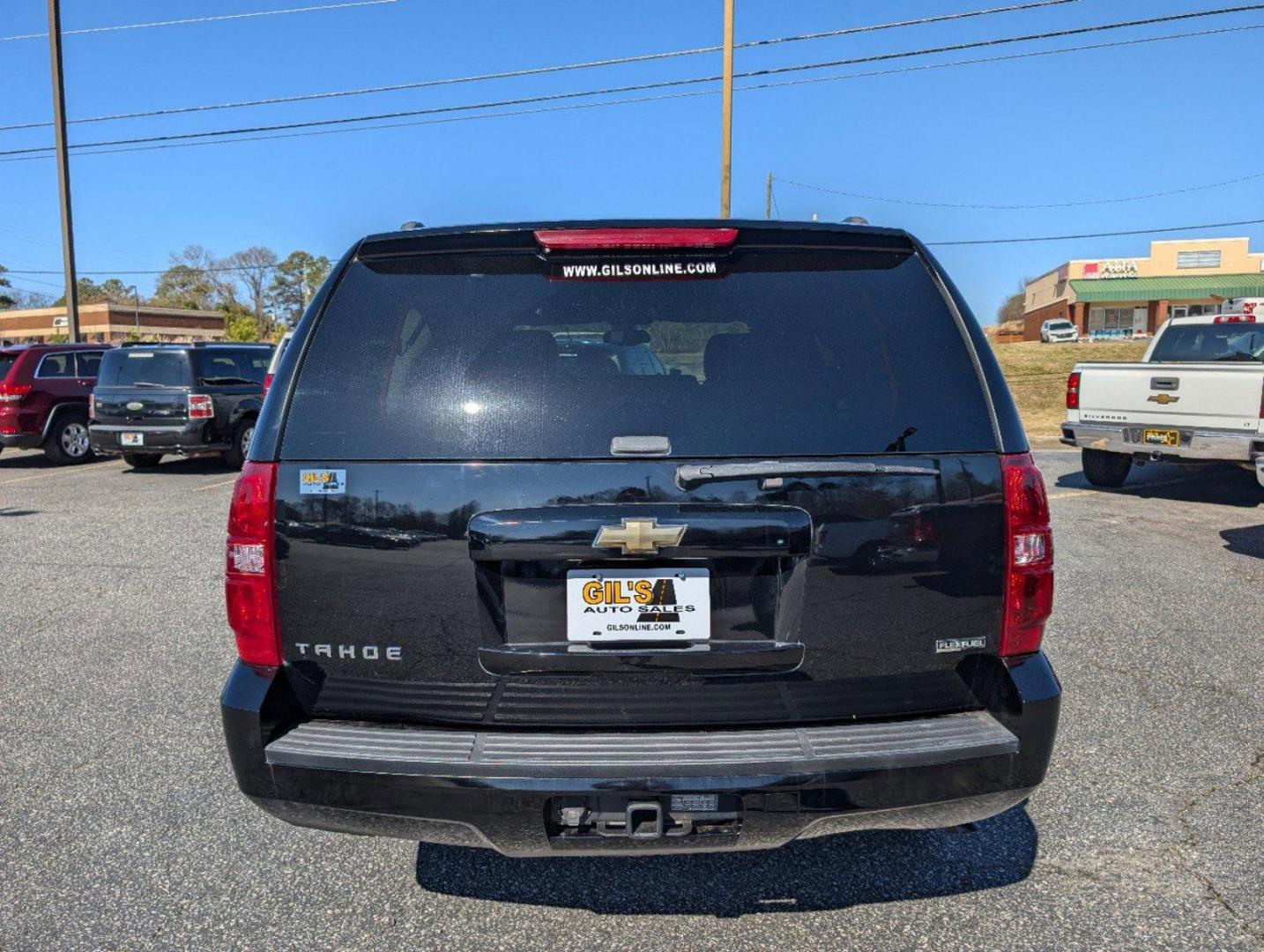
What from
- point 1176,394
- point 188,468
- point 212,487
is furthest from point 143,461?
point 1176,394

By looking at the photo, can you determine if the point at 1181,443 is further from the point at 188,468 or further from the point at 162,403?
the point at 188,468

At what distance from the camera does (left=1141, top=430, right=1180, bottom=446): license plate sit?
32.8 feet

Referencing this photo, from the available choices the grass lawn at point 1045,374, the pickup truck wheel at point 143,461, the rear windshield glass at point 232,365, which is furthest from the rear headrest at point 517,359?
the grass lawn at point 1045,374

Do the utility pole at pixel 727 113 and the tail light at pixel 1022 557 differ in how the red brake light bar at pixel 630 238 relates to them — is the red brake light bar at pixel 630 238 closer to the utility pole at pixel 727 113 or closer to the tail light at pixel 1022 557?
the tail light at pixel 1022 557

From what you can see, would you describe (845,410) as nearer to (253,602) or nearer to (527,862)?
(253,602)

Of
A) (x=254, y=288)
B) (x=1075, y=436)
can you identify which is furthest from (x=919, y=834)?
(x=254, y=288)

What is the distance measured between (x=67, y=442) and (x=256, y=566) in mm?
14561

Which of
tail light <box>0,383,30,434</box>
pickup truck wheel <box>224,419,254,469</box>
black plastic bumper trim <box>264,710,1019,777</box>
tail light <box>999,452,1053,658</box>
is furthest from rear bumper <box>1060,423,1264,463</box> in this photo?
tail light <box>0,383,30,434</box>

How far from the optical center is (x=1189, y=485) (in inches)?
479

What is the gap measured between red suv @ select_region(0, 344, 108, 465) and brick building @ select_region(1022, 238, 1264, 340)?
58931 millimetres

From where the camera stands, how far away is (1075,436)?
1112 cm

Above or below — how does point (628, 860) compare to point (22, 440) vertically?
below

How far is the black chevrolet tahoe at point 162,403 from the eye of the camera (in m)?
13.1

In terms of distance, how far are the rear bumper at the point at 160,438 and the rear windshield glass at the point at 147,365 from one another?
0.62 meters
